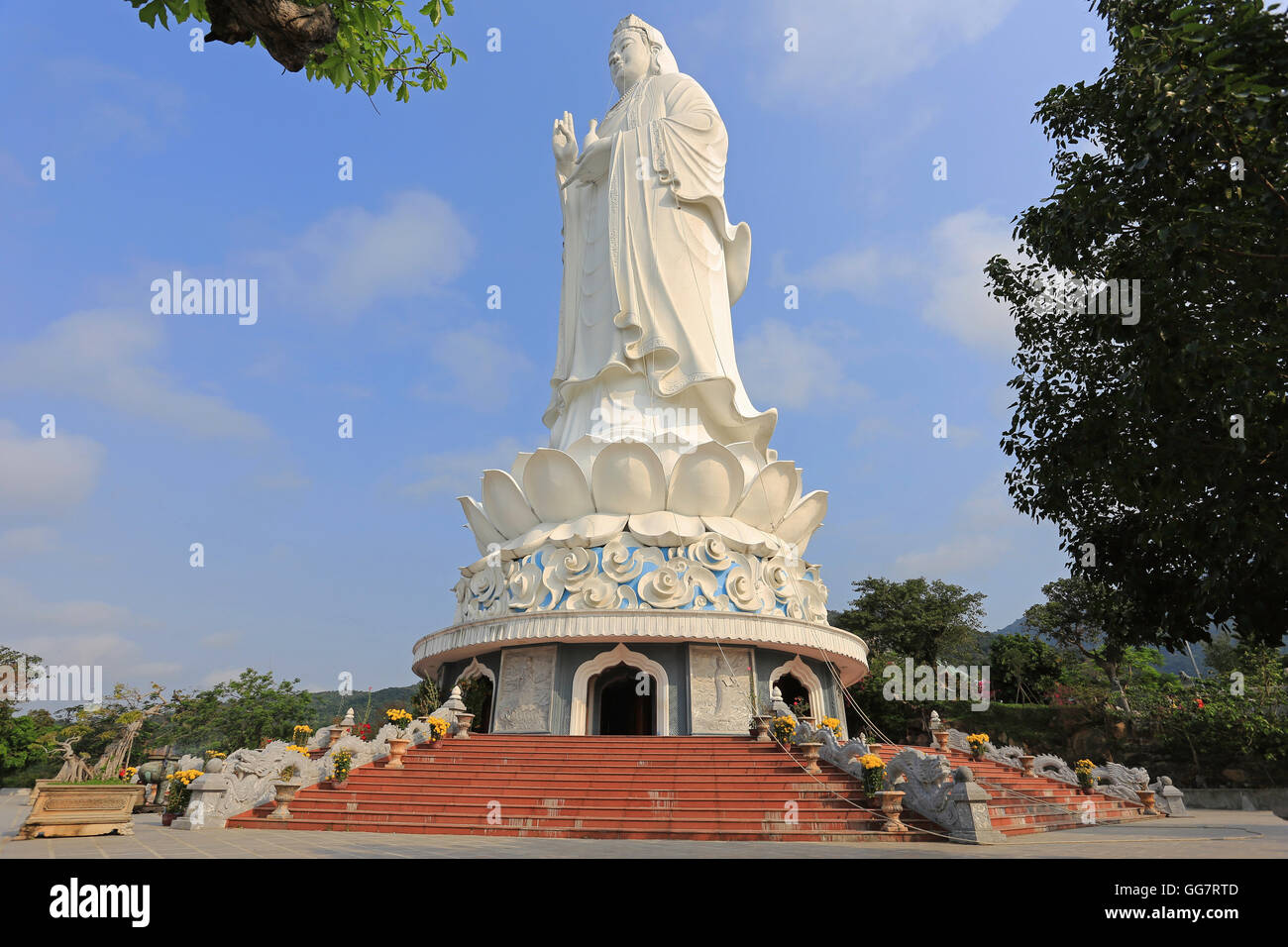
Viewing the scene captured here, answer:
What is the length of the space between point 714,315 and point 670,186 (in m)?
3.55

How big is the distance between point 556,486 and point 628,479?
5.19ft

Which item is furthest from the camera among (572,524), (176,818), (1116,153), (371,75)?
(572,524)

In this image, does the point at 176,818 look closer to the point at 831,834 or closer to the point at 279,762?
the point at 279,762

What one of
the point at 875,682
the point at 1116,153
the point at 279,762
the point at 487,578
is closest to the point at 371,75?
the point at 1116,153

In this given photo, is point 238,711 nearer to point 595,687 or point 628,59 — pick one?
point 595,687

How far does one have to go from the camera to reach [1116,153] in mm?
8352

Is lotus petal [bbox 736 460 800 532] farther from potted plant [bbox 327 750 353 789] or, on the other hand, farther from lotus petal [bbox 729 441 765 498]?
potted plant [bbox 327 750 353 789]

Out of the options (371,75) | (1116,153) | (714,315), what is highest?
(714,315)

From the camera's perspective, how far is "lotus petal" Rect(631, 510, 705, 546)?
16562mm

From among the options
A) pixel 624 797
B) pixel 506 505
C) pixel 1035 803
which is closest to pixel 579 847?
pixel 624 797

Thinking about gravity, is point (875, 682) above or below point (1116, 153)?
below

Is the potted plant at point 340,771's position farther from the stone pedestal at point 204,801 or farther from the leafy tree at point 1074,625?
the leafy tree at point 1074,625

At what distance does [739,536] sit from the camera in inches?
675

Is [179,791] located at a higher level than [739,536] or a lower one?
lower
